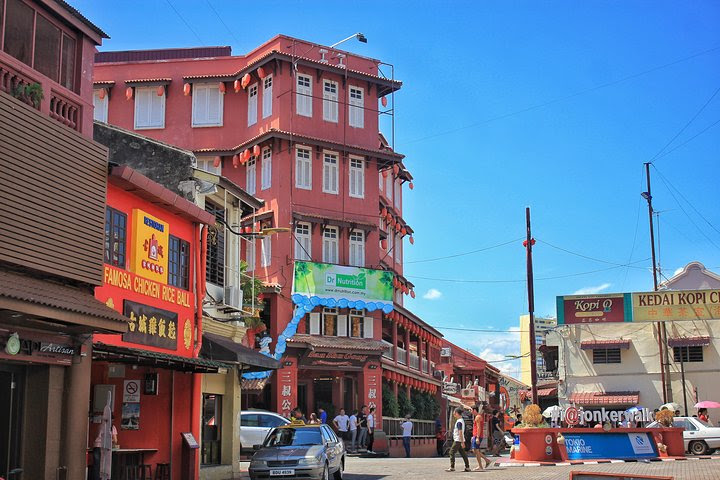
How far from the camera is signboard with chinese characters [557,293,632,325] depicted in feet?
157

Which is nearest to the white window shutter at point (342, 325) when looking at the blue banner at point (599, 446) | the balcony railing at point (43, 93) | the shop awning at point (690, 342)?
the blue banner at point (599, 446)

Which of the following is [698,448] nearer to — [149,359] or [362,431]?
[362,431]

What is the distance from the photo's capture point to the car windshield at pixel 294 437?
854 inches

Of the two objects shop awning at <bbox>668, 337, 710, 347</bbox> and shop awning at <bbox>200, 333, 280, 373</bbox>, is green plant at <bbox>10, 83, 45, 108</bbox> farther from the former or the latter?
shop awning at <bbox>668, 337, 710, 347</bbox>

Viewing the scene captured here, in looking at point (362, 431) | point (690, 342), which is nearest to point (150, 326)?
point (362, 431)

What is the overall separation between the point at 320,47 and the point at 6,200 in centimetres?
3165

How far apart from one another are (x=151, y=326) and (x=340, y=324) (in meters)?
24.1

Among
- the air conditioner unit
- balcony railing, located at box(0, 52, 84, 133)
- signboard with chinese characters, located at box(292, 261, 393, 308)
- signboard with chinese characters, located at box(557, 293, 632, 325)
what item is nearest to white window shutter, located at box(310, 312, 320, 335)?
signboard with chinese characters, located at box(292, 261, 393, 308)

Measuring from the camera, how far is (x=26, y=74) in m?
15.7

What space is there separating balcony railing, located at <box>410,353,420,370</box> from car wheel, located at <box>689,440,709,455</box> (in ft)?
63.4

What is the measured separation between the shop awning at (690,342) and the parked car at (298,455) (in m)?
29.2

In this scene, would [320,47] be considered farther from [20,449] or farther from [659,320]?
[20,449]

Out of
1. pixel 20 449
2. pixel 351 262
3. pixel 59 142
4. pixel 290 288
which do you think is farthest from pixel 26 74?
pixel 351 262

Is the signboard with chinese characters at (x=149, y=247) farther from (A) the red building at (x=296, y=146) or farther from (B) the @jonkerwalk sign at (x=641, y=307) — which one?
(B) the @jonkerwalk sign at (x=641, y=307)
